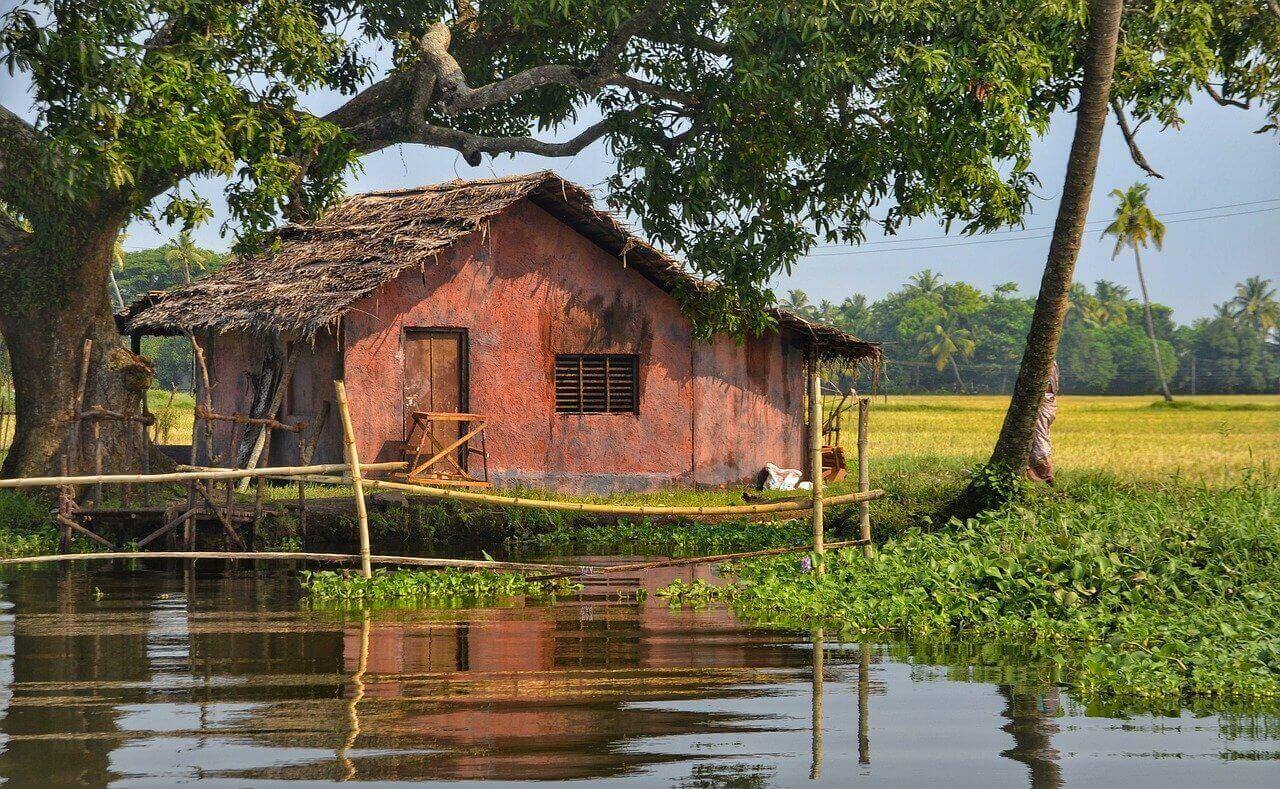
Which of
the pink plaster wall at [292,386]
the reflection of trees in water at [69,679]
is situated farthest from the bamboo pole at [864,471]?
the pink plaster wall at [292,386]

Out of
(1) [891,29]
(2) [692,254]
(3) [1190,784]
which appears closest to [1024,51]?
(1) [891,29]

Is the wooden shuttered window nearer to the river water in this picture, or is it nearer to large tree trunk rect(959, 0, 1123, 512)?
large tree trunk rect(959, 0, 1123, 512)

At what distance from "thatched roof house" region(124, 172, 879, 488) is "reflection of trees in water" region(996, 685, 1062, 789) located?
11.7 meters

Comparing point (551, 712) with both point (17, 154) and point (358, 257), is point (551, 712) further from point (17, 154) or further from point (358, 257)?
point (17, 154)

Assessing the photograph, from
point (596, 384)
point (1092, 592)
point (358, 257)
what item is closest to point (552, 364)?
point (596, 384)

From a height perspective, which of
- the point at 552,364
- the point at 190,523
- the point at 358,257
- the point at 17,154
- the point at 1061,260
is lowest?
the point at 190,523

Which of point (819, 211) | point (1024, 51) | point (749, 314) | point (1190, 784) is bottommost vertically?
point (1190, 784)

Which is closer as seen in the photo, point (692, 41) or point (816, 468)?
point (816, 468)

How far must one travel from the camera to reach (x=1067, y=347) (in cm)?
9119

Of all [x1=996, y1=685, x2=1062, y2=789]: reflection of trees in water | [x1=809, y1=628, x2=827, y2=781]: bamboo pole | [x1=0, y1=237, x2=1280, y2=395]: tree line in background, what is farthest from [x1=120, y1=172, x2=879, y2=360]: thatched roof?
[x1=0, y1=237, x2=1280, y2=395]: tree line in background

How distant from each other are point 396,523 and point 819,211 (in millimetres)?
6727

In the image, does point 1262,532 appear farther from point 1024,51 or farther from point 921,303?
point 921,303

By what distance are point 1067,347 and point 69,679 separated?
88.7 meters

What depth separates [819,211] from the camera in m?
18.2
